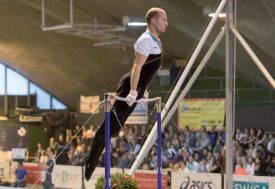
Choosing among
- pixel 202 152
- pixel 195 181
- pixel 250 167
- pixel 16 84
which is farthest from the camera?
pixel 16 84

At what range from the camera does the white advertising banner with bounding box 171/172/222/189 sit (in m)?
12.5

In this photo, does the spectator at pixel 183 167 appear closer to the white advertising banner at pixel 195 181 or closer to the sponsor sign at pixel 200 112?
the white advertising banner at pixel 195 181

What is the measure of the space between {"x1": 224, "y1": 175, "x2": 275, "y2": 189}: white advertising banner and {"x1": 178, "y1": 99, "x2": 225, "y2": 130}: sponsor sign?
22.7 feet

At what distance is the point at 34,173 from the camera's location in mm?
17719

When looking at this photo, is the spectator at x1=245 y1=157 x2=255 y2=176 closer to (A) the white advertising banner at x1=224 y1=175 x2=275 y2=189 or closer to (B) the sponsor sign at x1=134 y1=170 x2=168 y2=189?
(A) the white advertising banner at x1=224 y1=175 x2=275 y2=189

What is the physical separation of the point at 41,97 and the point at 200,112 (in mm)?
12487

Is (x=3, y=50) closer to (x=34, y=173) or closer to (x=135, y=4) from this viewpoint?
(x=34, y=173)

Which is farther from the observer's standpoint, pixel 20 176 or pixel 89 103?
pixel 89 103

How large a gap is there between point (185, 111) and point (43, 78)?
33.5 feet

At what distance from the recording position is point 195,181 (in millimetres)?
13164

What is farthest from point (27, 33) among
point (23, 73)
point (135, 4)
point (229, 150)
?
point (229, 150)

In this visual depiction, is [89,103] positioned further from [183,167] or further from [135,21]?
[183,167]

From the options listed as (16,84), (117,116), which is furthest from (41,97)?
(117,116)

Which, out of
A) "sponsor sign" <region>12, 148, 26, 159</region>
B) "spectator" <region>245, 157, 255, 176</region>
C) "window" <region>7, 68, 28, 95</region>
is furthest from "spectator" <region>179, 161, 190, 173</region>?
"window" <region>7, 68, 28, 95</region>
